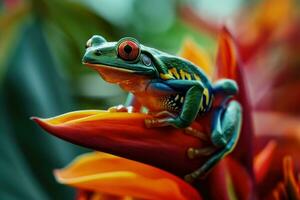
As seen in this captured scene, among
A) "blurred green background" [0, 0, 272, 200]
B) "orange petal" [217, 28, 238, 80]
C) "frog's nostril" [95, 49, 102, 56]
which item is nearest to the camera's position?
"frog's nostril" [95, 49, 102, 56]

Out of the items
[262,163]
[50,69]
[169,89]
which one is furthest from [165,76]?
[50,69]

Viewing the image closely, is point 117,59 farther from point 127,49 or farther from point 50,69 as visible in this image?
point 50,69

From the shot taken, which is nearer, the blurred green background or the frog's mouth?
the frog's mouth

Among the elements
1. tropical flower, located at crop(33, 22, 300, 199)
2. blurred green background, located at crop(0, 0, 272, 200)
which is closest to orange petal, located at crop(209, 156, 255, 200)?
tropical flower, located at crop(33, 22, 300, 199)

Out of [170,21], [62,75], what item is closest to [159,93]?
[62,75]

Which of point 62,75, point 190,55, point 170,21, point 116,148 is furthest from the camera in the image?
point 170,21

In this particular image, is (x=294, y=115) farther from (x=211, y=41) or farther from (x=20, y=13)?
(x=20, y=13)

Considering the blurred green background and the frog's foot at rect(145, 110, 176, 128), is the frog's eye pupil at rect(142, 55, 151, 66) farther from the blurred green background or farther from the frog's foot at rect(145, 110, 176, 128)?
the blurred green background
